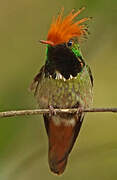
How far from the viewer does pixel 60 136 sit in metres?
4.47

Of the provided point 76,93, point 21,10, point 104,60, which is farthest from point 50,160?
point 21,10

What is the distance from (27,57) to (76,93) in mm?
1270

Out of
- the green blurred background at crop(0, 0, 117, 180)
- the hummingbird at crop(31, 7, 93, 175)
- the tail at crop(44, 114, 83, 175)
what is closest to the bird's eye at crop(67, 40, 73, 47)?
the hummingbird at crop(31, 7, 93, 175)

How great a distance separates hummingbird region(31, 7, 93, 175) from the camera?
374 centimetres

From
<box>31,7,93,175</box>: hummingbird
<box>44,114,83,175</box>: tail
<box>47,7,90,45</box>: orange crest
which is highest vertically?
<box>47,7,90,45</box>: orange crest

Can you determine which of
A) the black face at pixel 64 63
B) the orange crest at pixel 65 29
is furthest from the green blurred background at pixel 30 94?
the black face at pixel 64 63

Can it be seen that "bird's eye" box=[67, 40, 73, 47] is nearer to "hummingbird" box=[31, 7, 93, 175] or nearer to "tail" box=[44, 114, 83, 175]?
"hummingbird" box=[31, 7, 93, 175]

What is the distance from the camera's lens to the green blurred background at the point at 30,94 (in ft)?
11.7

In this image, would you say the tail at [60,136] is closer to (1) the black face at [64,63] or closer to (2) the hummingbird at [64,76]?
(2) the hummingbird at [64,76]

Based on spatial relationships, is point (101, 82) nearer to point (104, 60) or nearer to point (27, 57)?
point (104, 60)

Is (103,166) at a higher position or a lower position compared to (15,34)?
lower

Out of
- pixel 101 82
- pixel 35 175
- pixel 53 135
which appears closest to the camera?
pixel 53 135

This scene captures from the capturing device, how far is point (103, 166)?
15.4 ft

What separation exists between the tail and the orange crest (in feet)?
2.73
